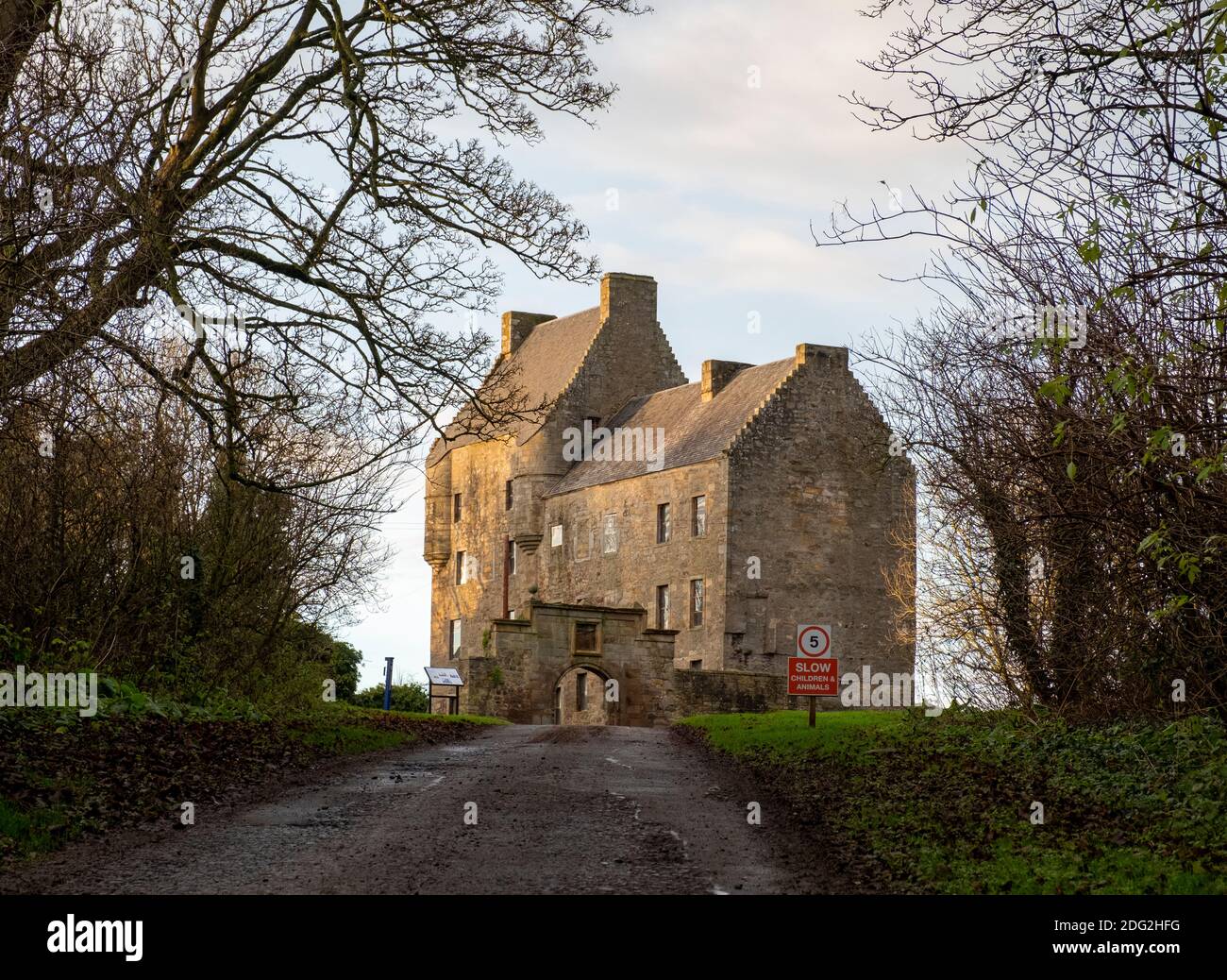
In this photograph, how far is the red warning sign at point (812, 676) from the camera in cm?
2577

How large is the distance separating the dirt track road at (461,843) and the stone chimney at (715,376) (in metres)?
36.0

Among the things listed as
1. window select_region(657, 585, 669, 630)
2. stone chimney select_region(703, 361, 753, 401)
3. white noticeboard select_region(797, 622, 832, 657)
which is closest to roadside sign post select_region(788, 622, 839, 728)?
white noticeboard select_region(797, 622, 832, 657)

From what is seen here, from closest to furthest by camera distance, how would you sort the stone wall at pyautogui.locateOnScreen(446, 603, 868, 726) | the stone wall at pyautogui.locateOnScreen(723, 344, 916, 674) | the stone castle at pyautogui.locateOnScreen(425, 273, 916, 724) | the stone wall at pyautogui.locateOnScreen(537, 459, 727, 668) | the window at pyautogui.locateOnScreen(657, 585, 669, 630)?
1. the stone wall at pyautogui.locateOnScreen(446, 603, 868, 726)
2. the stone castle at pyautogui.locateOnScreen(425, 273, 916, 724)
3. the stone wall at pyautogui.locateOnScreen(723, 344, 916, 674)
4. the stone wall at pyautogui.locateOnScreen(537, 459, 727, 668)
5. the window at pyautogui.locateOnScreen(657, 585, 669, 630)

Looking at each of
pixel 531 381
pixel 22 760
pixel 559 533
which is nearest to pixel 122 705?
pixel 22 760

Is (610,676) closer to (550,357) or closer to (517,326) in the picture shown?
(550,357)

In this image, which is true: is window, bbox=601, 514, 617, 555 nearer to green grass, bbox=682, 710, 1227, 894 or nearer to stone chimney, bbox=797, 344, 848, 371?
stone chimney, bbox=797, 344, 848, 371

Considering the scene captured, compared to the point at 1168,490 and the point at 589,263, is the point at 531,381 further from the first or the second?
the point at 1168,490

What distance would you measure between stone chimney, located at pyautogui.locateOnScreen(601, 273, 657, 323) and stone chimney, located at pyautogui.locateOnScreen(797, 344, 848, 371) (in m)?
11.1

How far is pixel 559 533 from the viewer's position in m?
55.2

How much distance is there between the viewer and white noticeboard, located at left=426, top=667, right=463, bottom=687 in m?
40.5

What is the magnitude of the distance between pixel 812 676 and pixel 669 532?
940 inches

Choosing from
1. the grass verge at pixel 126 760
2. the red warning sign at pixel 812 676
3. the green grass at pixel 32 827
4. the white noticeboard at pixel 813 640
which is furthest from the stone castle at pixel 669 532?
the green grass at pixel 32 827

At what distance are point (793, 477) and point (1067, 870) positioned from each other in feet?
126

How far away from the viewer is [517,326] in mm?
66250
